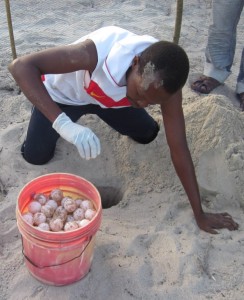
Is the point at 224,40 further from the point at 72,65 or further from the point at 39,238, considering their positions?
the point at 39,238

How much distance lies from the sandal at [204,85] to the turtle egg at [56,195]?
6.04 ft

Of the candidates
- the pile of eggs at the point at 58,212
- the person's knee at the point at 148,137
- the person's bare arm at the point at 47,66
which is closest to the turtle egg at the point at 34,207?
the pile of eggs at the point at 58,212

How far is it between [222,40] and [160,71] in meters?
1.81

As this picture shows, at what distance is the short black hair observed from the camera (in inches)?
69.7

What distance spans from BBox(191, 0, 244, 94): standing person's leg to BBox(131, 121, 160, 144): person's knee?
91 cm

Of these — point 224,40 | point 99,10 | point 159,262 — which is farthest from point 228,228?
point 99,10

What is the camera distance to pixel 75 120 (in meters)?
2.55

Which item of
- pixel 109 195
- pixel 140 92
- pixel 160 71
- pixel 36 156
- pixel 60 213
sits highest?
pixel 160 71

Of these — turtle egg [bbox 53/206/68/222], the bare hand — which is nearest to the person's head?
turtle egg [bbox 53/206/68/222]

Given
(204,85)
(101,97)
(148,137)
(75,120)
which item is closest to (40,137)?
(75,120)

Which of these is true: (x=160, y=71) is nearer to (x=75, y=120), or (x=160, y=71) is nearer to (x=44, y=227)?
(x=44, y=227)

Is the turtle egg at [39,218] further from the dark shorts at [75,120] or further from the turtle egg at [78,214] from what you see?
the dark shorts at [75,120]

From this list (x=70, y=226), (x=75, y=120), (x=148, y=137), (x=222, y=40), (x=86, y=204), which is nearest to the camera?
(x=70, y=226)

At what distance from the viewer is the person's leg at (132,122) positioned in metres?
2.56
